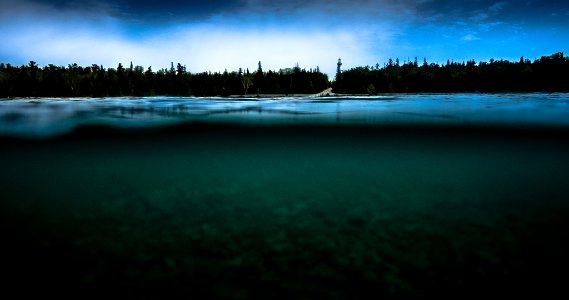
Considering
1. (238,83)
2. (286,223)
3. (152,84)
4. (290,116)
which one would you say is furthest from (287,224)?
(152,84)

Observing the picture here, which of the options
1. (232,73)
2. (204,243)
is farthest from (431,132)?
(232,73)

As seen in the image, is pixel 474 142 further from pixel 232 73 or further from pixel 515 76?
pixel 515 76

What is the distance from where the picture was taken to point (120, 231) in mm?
8586

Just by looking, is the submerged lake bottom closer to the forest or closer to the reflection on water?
the reflection on water

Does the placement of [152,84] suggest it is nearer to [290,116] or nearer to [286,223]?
[290,116]

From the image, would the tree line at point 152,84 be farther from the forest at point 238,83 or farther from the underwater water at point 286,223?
the underwater water at point 286,223

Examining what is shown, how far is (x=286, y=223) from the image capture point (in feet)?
29.7

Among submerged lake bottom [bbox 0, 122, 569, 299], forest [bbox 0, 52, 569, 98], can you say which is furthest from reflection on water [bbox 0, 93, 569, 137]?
forest [bbox 0, 52, 569, 98]

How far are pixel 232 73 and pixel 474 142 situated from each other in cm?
17855

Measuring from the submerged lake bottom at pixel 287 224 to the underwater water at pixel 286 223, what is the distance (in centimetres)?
4

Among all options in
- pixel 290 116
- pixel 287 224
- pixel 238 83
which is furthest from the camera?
pixel 238 83

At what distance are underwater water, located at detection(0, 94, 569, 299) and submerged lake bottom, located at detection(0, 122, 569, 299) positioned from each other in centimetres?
4

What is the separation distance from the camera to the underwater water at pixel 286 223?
645 centimetres

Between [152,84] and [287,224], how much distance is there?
663ft
